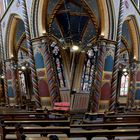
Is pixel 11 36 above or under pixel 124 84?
above

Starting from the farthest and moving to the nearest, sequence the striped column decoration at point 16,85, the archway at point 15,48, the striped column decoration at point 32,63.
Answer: the striped column decoration at point 16,85 → the archway at point 15,48 → the striped column decoration at point 32,63

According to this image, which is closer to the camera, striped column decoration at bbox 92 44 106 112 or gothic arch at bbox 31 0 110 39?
striped column decoration at bbox 92 44 106 112

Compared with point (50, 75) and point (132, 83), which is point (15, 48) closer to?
point (50, 75)

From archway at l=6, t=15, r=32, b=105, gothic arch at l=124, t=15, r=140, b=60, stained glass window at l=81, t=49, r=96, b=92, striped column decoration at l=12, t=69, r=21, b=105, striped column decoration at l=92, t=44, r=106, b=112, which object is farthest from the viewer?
striped column decoration at l=12, t=69, r=21, b=105

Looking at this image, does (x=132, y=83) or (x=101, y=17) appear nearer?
(x=101, y=17)

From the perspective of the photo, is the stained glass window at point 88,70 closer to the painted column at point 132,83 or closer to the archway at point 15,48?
the painted column at point 132,83

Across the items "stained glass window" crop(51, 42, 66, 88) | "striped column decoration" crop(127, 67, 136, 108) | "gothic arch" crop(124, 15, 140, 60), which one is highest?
"gothic arch" crop(124, 15, 140, 60)

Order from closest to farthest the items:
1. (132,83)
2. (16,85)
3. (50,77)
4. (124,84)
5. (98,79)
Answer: (50,77), (98,79), (132,83), (16,85), (124,84)

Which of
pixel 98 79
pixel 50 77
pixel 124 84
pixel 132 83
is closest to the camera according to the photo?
pixel 50 77

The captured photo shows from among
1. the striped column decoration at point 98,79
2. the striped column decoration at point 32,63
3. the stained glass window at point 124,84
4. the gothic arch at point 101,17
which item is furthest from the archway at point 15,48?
the stained glass window at point 124,84

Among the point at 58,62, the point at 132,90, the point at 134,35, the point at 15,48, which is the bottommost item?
the point at 132,90

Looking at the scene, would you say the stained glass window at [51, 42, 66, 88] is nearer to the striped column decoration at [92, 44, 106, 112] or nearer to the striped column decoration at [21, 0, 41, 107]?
the striped column decoration at [21, 0, 41, 107]

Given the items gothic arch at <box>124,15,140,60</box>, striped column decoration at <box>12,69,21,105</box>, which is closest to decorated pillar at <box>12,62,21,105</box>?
striped column decoration at <box>12,69,21,105</box>

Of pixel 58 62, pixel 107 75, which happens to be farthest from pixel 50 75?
pixel 58 62
